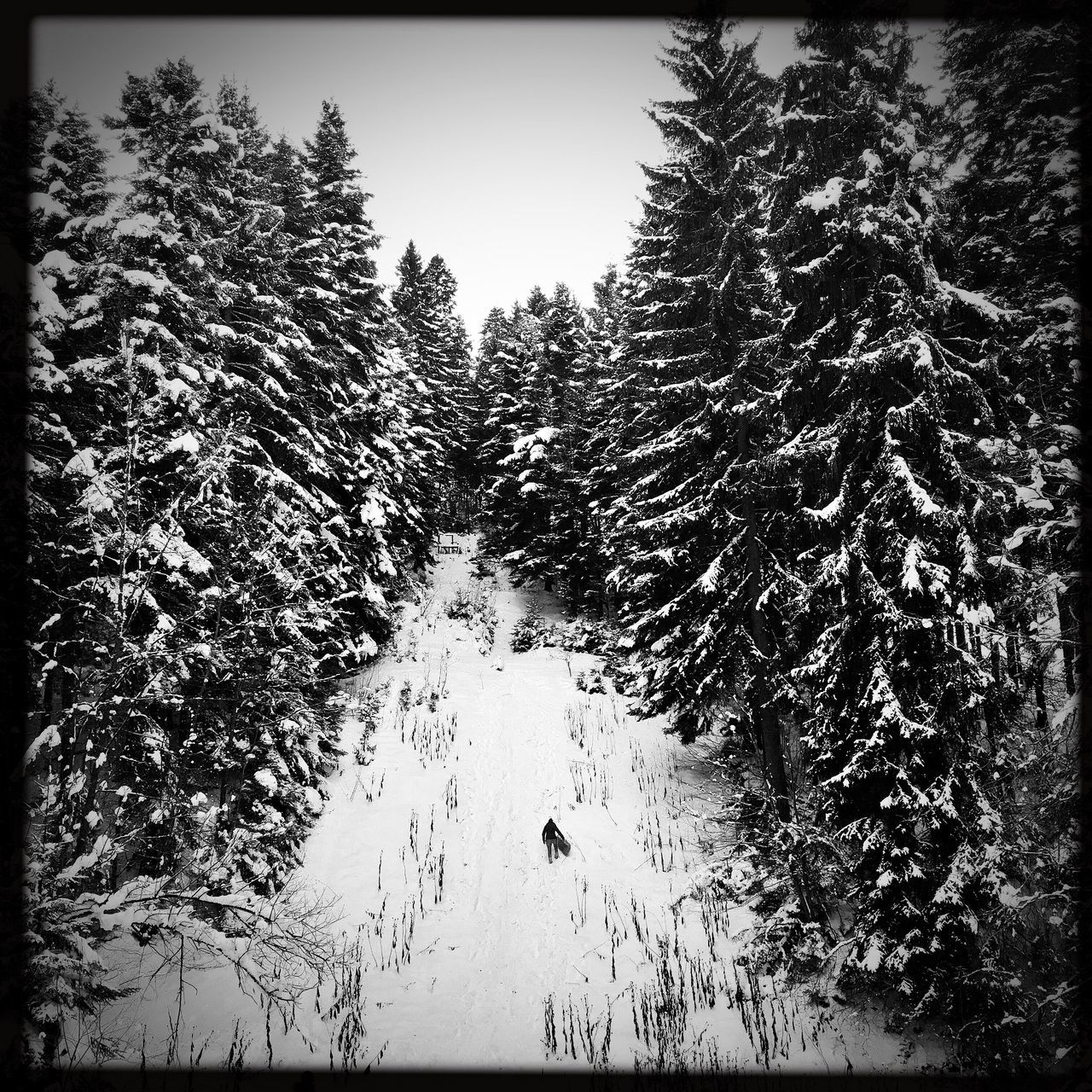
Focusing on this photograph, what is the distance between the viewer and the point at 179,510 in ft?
29.9

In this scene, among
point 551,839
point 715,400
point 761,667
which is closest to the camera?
point 551,839

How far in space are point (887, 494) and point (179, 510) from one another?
447 inches

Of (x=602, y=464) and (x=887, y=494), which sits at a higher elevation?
(x=602, y=464)

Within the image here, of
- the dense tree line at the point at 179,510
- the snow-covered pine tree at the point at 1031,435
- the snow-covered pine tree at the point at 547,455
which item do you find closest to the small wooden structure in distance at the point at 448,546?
the snow-covered pine tree at the point at 547,455

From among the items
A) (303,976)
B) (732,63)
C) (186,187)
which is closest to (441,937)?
→ (303,976)

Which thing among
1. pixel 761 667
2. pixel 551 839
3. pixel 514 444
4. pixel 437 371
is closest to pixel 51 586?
pixel 551 839

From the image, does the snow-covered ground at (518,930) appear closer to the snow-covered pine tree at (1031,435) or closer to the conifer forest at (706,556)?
the conifer forest at (706,556)

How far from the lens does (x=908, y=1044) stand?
6.39 meters

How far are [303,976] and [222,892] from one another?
2356 millimetres

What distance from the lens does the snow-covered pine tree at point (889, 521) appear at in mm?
6531

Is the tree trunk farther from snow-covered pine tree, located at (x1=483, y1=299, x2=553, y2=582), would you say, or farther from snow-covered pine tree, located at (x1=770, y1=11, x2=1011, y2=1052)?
→ snow-covered pine tree, located at (x1=483, y1=299, x2=553, y2=582)

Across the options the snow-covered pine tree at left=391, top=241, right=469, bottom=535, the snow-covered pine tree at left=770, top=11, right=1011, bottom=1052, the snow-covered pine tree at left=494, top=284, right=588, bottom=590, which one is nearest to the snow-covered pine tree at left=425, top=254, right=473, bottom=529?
the snow-covered pine tree at left=391, top=241, right=469, bottom=535

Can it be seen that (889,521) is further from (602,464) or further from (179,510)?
(602,464)

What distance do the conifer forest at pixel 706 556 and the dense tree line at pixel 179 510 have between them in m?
0.10
